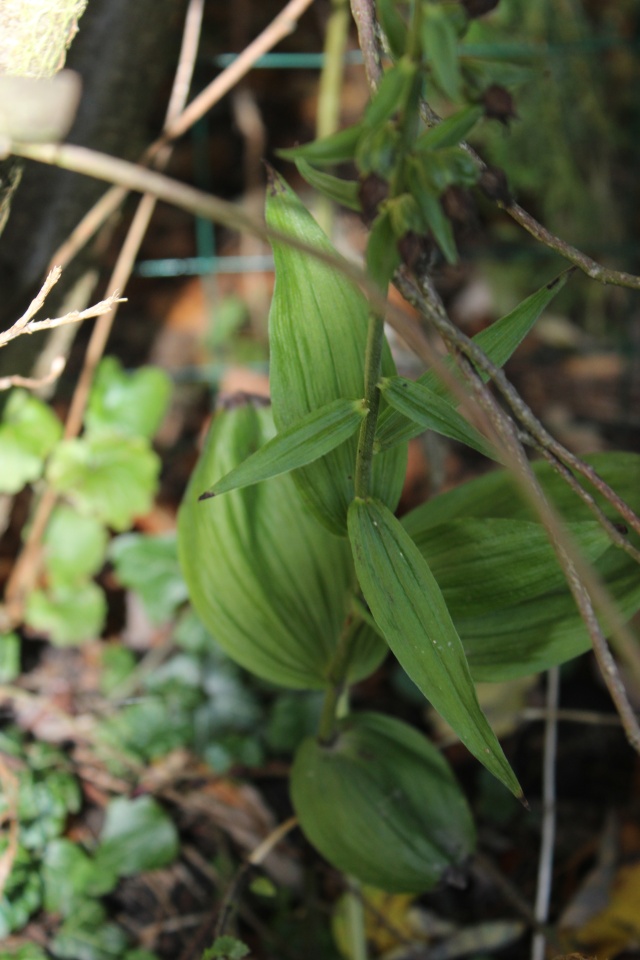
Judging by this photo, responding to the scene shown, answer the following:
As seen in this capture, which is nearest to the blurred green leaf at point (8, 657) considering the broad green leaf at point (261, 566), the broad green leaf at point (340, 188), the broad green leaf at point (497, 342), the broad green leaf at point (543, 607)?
the broad green leaf at point (261, 566)

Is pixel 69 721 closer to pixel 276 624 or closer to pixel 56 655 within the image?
pixel 56 655

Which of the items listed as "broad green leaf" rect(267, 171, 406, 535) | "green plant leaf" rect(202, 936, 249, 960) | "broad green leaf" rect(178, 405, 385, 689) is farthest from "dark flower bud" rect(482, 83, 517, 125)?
"green plant leaf" rect(202, 936, 249, 960)

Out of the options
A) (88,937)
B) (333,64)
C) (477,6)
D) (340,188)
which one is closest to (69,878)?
(88,937)

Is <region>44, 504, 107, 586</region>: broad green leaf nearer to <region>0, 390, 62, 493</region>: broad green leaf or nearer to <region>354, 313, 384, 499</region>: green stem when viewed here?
<region>0, 390, 62, 493</region>: broad green leaf

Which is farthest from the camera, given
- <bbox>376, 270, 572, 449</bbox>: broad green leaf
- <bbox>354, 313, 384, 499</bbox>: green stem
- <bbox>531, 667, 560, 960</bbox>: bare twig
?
<bbox>531, 667, 560, 960</bbox>: bare twig

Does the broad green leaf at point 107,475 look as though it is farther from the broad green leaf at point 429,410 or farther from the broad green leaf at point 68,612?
the broad green leaf at point 429,410

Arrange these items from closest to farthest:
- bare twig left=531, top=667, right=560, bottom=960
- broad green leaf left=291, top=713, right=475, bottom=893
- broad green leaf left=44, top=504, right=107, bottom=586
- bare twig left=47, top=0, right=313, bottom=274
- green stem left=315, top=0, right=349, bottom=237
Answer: broad green leaf left=291, top=713, right=475, bottom=893 < bare twig left=531, top=667, right=560, bottom=960 < bare twig left=47, top=0, right=313, bottom=274 < broad green leaf left=44, top=504, right=107, bottom=586 < green stem left=315, top=0, right=349, bottom=237
